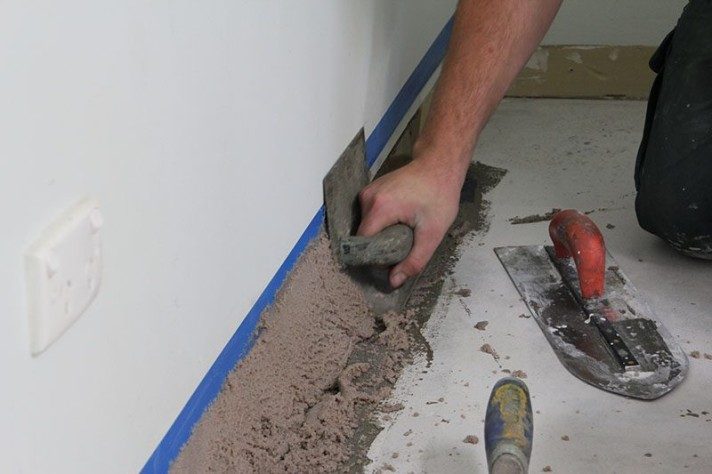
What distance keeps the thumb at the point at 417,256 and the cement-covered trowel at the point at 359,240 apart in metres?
0.02

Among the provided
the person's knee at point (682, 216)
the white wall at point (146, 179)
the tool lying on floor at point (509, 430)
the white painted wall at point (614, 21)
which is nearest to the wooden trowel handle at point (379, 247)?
the white wall at point (146, 179)

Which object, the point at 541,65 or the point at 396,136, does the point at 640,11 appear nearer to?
the point at 541,65

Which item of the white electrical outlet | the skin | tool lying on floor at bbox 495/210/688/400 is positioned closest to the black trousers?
tool lying on floor at bbox 495/210/688/400

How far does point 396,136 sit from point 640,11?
99 cm

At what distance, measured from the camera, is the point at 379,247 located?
1.71 metres

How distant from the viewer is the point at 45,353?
870mm

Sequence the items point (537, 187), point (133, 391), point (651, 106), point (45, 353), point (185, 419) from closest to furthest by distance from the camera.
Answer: point (45, 353)
point (133, 391)
point (185, 419)
point (651, 106)
point (537, 187)

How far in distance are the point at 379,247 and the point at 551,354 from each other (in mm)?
376

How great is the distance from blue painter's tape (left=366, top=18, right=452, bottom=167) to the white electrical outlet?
1175mm

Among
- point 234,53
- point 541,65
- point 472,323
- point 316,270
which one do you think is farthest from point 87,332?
point 541,65

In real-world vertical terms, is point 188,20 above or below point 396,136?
above

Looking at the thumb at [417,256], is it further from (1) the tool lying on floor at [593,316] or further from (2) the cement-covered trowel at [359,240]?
(1) the tool lying on floor at [593,316]

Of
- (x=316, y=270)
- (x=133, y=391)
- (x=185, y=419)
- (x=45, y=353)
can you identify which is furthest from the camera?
(x=316, y=270)

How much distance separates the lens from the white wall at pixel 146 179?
32.4 inches
